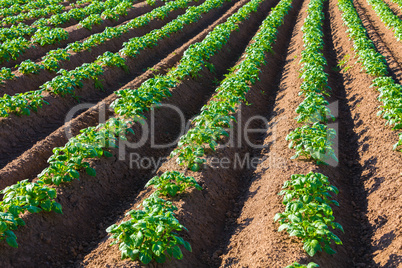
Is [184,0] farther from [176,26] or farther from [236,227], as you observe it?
[236,227]

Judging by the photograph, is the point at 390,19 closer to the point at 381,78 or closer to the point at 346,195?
the point at 381,78

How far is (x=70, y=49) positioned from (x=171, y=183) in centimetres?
1010

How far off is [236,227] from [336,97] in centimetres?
691

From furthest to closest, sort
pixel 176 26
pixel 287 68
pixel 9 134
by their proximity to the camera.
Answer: pixel 176 26 → pixel 287 68 → pixel 9 134

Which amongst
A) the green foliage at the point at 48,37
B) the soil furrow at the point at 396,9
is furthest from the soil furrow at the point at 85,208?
the soil furrow at the point at 396,9

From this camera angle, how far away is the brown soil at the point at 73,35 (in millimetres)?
13633

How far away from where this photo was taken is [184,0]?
2395 cm

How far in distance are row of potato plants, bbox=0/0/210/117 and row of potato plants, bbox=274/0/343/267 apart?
6730mm

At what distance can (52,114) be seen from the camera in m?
9.88

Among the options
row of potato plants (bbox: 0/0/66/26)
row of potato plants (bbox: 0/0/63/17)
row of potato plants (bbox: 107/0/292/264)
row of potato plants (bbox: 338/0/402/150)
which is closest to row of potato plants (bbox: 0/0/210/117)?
row of potato plants (bbox: 107/0/292/264)

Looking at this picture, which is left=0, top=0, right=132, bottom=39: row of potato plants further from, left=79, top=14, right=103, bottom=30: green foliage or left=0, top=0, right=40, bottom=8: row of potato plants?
left=0, top=0, right=40, bottom=8: row of potato plants

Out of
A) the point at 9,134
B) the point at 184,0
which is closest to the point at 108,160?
the point at 9,134

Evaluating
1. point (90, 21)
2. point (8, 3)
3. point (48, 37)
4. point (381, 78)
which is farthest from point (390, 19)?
point (8, 3)

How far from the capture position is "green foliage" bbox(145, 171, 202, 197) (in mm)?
5938
